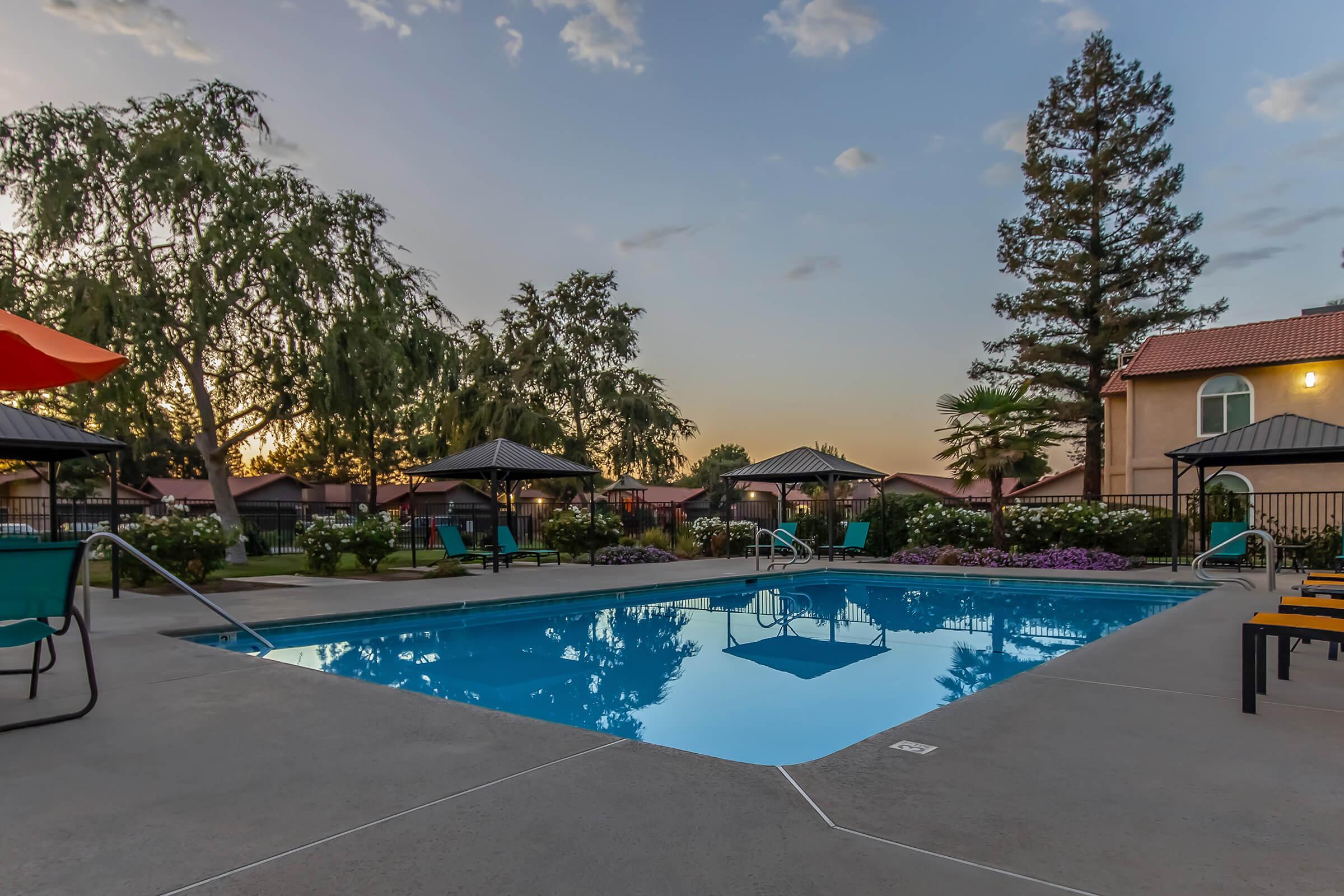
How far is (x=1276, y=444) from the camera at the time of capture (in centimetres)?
1159

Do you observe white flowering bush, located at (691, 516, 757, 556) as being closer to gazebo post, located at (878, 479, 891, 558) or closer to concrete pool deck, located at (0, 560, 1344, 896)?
gazebo post, located at (878, 479, 891, 558)

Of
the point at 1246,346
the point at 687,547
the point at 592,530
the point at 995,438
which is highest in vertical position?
the point at 1246,346

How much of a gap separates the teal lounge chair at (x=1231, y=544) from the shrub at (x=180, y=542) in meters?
15.0

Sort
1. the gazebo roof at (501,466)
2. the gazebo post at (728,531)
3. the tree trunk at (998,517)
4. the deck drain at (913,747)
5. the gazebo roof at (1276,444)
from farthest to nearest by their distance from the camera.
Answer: the gazebo post at (728,531)
the tree trunk at (998,517)
the gazebo roof at (501,466)
the gazebo roof at (1276,444)
the deck drain at (913,747)

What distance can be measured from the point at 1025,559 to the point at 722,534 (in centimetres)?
642

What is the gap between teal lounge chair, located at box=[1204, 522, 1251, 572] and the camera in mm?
12836

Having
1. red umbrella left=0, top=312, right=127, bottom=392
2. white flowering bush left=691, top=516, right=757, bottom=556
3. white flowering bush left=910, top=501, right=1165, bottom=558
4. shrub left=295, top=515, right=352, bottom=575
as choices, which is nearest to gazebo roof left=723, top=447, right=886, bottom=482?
white flowering bush left=691, top=516, right=757, bottom=556

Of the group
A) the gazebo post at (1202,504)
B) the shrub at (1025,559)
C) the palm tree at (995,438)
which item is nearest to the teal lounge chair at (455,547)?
the shrub at (1025,559)

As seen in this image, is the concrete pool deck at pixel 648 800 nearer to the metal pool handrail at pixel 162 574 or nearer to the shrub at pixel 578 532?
the metal pool handrail at pixel 162 574

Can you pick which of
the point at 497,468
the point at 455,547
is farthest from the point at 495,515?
the point at 455,547

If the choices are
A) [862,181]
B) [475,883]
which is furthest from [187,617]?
[862,181]

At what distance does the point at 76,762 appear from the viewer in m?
3.21

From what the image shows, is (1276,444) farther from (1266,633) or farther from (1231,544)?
(1266,633)

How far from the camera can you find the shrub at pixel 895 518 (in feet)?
56.4
